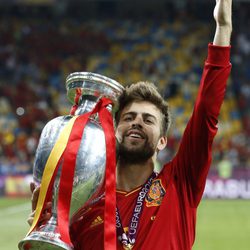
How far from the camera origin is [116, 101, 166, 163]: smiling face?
321 cm

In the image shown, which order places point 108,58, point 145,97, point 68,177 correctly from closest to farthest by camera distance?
point 68,177 → point 145,97 → point 108,58

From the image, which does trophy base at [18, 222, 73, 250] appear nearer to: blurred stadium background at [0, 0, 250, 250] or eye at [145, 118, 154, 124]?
eye at [145, 118, 154, 124]

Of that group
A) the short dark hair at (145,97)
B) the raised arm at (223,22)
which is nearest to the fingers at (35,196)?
the short dark hair at (145,97)

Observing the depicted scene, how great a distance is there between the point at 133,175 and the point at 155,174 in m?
0.10

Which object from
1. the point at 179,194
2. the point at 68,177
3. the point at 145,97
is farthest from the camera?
the point at 145,97

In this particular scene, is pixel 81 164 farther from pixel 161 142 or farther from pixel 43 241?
pixel 161 142

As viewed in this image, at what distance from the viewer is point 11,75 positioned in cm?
2561

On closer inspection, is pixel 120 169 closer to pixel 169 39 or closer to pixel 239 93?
pixel 239 93

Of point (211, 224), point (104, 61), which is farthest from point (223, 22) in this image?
point (104, 61)

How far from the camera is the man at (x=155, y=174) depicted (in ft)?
9.93

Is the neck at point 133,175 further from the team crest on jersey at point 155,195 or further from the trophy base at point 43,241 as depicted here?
the trophy base at point 43,241

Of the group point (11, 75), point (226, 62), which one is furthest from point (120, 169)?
point (11, 75)

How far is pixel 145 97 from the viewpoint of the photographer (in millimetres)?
3322

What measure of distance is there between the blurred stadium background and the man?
54.2 feet
